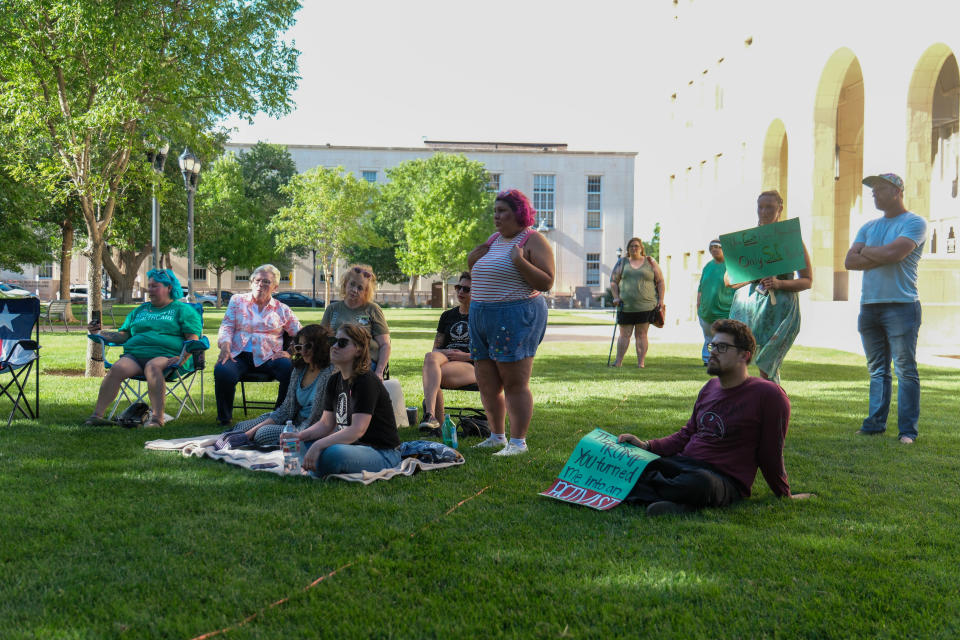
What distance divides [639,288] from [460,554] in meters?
9.51

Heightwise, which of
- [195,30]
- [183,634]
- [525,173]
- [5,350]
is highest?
[525,173]

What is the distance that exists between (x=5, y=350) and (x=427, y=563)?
5796mm

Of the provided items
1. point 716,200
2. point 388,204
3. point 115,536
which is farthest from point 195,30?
point 388,204

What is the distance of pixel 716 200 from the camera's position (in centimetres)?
3097

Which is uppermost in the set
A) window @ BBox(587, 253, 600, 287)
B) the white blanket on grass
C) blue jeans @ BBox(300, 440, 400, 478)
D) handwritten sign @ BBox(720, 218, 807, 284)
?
window @ BBox(587, 253, 600, 287)

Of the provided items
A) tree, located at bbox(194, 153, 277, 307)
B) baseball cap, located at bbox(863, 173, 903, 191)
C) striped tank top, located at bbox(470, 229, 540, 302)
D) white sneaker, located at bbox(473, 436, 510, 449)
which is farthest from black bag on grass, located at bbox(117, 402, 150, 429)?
tree, located at bbox(194, 153, 277, 307)

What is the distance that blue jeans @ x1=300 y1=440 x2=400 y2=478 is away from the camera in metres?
5.21

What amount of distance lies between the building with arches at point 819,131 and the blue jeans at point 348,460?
14.1 meters

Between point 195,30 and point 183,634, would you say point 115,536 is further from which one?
point 195,30

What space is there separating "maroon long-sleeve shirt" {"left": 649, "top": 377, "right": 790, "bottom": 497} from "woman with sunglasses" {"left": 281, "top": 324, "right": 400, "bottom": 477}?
188 cm

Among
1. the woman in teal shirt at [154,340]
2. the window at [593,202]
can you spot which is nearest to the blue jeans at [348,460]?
the woman in teal shirt at [154,340]

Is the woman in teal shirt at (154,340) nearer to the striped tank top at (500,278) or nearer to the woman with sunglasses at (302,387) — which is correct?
the woman with sunglasses at (302,387)

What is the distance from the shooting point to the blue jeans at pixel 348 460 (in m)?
Answer: 5.21

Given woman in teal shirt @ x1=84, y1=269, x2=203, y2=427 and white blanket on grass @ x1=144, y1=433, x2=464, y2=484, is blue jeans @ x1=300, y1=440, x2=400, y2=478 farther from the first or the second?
woman in teal shirt @ x1=84, y1=269, x2=203, y2=427
